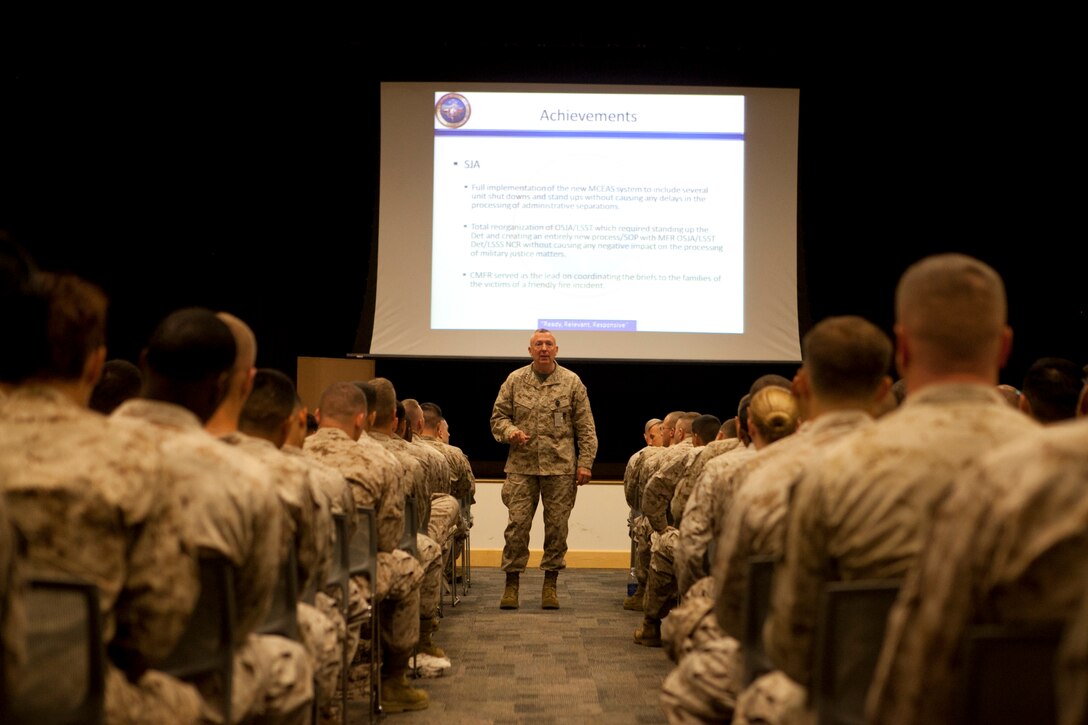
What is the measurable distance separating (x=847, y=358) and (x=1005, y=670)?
1.03 metres

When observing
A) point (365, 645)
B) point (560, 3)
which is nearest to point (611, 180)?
point (560, 3)

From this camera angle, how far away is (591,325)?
7816mm

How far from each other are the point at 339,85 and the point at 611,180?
7.60 ft

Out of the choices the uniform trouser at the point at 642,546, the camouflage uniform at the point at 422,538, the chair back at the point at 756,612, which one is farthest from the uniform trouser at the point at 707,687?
the uniform trouser at the point at 642,546

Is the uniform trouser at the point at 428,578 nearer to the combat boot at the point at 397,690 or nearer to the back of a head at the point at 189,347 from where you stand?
the combat boot at the point at 397,690

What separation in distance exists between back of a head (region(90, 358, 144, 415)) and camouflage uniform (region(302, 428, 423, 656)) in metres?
0.58

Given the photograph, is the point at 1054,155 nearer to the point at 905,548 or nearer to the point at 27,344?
the point at 905,548

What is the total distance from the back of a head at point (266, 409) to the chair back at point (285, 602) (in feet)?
1.75

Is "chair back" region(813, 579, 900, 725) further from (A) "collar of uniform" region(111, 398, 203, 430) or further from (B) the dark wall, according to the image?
(B) the dark wall

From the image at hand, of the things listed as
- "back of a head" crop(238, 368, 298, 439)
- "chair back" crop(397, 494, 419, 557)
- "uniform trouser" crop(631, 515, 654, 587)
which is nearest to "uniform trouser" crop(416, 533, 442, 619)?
"chair back" crop(397, 494, 419, 557)

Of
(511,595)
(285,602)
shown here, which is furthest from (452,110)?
(285,602)

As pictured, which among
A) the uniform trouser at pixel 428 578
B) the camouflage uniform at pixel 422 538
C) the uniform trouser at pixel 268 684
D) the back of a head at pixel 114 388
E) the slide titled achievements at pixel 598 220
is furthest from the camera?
the slide titled achievements at pixel 598 220

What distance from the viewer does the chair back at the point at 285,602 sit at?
2.29 metres

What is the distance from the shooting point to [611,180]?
7781 mm
